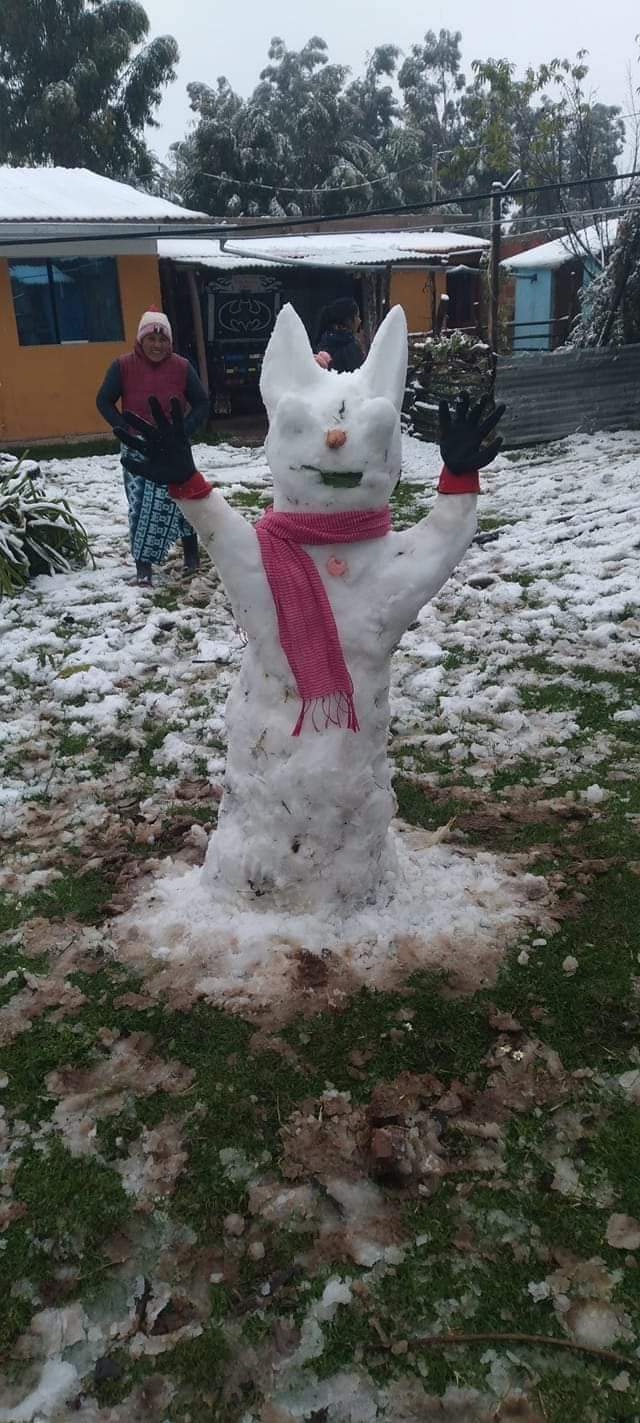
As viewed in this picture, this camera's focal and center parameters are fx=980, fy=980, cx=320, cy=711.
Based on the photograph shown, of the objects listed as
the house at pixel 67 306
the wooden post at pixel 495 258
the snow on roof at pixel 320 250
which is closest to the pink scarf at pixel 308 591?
the wooden post at pixel 495 258

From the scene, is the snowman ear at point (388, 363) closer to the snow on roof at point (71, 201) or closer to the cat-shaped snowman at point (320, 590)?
the cat-shaped snowman at point (320, 590)

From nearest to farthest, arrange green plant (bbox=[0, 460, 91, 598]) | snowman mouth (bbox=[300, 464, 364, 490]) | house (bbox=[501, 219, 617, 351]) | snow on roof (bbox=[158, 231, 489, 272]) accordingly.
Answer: snowman mouth (bbox=[300, 464, 364, 490])
green plant (bbox=[0, 460, 91, 598])
snow on roof (bbox=[158, 231, 489, 272])
house (bbox=[501, 219, 617, 351])

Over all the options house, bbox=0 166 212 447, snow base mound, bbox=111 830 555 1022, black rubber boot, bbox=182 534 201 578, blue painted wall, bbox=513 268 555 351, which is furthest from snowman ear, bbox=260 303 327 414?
blue painted wall, bbox=513 268 555 351

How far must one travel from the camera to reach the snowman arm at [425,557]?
9.53ft

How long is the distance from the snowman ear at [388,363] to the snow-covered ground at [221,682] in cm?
160

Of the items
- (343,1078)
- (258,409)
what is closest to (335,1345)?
(343,1078)

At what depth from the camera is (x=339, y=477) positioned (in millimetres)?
2805

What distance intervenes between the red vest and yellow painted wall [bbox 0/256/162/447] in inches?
283

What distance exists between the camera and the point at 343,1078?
261 cm

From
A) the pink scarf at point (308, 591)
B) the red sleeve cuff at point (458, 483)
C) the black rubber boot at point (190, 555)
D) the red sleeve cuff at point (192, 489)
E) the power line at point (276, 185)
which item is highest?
the power line at point (276, 185)

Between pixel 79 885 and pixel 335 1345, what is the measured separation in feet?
Answer: 6.32

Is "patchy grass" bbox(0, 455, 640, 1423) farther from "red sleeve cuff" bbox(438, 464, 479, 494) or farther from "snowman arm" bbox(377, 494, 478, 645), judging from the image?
"red sleeve cuff" bbox(438, 464, 479, 494)

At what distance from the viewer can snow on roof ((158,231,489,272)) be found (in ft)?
45.0

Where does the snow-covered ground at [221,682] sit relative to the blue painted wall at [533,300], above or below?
below
